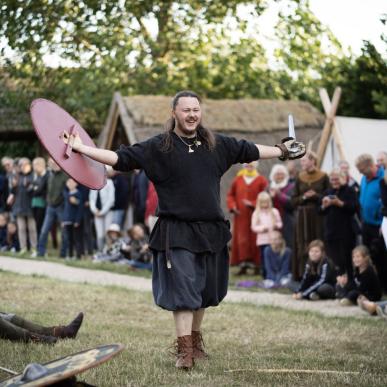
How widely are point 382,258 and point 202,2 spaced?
597 inches

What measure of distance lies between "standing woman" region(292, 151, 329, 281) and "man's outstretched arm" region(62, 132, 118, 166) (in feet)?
21.0

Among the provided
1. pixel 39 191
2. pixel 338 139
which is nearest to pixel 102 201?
pixel 39 191

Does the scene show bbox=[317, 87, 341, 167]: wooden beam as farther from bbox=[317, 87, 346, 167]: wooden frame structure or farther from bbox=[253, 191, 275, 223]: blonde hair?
bbox=[253, 191, 275, 223]: blonde hair

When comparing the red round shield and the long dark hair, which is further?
the long dark hair

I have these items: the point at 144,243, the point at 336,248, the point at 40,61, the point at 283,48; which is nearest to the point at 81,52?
the point at 40,61

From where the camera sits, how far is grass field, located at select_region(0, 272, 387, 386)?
234 inches

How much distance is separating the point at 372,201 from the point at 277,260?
205 centimetres

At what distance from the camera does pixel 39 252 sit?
17.0 m

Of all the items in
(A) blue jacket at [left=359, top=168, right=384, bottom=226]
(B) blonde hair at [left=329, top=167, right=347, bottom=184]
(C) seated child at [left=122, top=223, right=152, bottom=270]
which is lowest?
(C) seated child at [left=122, top=223, right=152, bottom=270]

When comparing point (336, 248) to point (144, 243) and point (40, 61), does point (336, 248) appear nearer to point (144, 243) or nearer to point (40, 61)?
point (144, 243)

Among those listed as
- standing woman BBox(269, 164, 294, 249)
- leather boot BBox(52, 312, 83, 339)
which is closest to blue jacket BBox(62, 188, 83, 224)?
standing woman BBox(269, 164, 294, 249)

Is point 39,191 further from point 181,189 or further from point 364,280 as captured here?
point 181,189

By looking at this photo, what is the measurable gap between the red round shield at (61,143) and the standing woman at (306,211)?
6.33 metres

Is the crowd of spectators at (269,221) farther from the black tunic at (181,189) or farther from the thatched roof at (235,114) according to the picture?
the thatched roof at (235,114)
